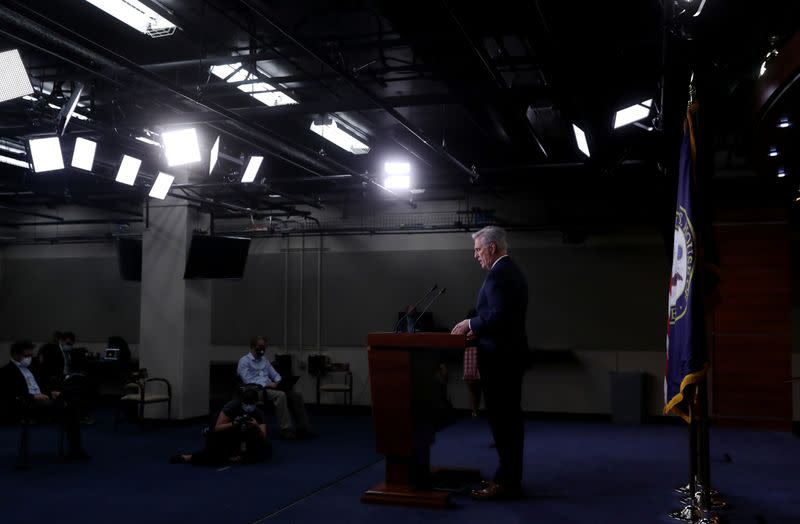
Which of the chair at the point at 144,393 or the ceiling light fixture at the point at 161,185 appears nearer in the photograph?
the ceiling light fixture at the point at 161,185

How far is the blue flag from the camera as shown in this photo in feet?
13.3

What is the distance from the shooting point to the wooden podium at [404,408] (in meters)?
4.85

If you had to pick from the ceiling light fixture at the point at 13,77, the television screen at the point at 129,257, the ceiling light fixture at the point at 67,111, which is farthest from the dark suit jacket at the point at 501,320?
the television screen at the point at 129,257

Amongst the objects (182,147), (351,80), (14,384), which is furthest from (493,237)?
(14,384)

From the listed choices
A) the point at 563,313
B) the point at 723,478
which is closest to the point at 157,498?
the point at 723,478

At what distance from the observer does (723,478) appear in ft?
20.6

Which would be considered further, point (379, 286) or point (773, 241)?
point (379, 286)

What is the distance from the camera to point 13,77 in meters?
5.20

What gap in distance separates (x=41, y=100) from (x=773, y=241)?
9163mm

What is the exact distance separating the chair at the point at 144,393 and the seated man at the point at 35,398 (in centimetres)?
181

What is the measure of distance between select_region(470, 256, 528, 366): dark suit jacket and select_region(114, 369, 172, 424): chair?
6047 mm

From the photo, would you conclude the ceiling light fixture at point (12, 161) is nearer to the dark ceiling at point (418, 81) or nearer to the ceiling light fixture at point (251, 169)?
the dark ceiling at point (418, 81)

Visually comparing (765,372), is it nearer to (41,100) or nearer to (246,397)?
(246,397)

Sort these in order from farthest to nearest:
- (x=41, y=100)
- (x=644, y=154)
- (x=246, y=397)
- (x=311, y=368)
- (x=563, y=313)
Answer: (x=311, y=368) → (x=563, y=313) → (x=644, y=154) → (x=246, y=397) → (x=41, y=100)
